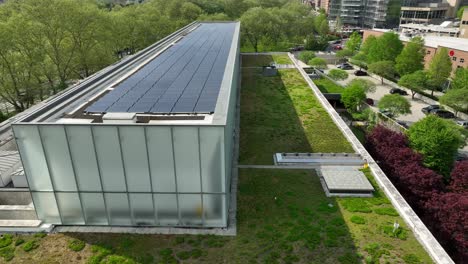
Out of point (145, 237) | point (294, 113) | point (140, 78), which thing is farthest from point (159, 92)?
point (294, 113)

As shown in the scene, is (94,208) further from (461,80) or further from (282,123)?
(461,80)

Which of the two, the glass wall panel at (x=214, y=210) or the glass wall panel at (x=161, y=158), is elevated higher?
the glass wall panel at (x=161, y=158)

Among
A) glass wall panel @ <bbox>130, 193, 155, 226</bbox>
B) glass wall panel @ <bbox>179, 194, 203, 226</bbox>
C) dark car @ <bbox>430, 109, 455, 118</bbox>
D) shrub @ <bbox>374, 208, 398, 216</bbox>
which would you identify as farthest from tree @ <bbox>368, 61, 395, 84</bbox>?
glass wall panel @ <bbox>130, 193, 155, 226</bbox>

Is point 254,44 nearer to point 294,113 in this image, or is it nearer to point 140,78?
point 294,113

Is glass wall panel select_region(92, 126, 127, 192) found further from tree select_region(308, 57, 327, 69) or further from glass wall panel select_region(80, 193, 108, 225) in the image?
tree select_region(308, 57, 327, 69)

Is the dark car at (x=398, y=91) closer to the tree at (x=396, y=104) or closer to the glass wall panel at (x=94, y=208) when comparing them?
the tree at (x=396, y=104)

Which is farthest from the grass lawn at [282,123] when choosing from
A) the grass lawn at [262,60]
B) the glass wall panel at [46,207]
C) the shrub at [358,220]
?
the grass lawn at [262,60]
